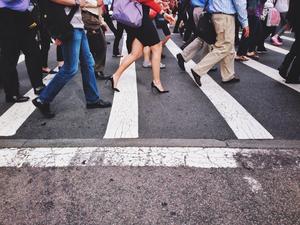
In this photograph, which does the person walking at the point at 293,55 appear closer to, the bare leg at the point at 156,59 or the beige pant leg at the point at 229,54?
the beige pant leg at the point at 229,54

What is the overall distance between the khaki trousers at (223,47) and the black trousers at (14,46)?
2.70 metres

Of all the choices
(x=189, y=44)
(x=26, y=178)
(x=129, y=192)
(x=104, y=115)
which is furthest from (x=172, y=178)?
(x=189, y=44)

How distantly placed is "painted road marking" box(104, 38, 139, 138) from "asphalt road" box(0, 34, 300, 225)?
0.08 feet

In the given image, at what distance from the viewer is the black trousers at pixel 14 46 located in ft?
15.5

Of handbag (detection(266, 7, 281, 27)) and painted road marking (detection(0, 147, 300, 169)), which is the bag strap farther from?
handbag (detection(266, 7, 281, 27))

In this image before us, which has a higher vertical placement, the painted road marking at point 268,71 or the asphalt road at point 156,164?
the asphalt road at point 156,164

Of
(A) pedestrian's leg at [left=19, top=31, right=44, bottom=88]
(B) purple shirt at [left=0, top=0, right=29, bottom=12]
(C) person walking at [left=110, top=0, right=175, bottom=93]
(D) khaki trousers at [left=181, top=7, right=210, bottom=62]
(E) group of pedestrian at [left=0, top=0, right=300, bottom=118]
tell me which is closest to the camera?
(E) group of pedestrian at [left=0, top=0, right=300, bottom=118]

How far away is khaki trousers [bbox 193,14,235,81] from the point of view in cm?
566

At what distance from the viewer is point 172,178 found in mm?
2961

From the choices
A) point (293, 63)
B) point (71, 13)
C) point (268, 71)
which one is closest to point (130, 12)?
point (71, 13)

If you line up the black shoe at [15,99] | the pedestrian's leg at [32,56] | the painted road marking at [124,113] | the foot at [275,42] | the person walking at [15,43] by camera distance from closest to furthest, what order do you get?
the painted road marking at [124,113] < the person walking at [15,43] < the pedestrian's leg at [32,56] < the black shoe at [15,99] < the foot at [275,42]

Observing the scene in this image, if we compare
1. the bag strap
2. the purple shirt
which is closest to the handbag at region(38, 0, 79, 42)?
the bag strap

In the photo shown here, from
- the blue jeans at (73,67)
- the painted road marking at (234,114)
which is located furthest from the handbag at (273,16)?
A: the blue jeans at (73,67)

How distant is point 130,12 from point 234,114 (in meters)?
2.00
